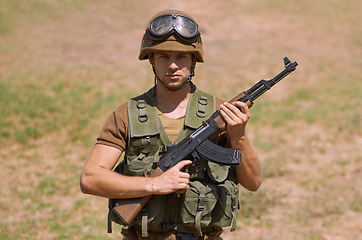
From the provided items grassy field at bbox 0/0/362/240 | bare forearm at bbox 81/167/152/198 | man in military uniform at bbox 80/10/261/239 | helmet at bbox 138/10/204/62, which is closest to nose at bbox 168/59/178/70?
man in military uniform at bbox 80/10/261/239

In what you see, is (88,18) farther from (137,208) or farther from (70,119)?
(137,208)

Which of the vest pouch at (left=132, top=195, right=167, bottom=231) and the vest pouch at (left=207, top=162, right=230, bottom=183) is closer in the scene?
the vest pouch at (left=132, top=195, right=167, bottom=231)

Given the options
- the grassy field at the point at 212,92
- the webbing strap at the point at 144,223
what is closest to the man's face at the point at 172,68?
the webbing strap at the point at 144,223

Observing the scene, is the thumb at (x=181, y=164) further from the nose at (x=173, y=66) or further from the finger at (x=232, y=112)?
the nose at (x=173, y=66)

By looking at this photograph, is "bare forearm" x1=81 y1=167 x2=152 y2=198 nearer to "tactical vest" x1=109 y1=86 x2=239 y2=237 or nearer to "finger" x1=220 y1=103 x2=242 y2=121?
"tactical vest" x1=109 y1=86 x2=239 y2=237

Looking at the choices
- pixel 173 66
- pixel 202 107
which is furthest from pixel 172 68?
pixel 202 107

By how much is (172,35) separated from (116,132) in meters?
0.88

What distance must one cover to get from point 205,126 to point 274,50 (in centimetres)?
1417

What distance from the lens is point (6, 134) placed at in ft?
39.4

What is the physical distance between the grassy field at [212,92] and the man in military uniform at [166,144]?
4.19 m

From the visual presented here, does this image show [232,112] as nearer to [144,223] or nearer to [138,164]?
[138,164]

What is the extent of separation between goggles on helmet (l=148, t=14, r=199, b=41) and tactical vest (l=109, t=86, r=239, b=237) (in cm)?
53

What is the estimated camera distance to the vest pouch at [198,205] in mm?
3752

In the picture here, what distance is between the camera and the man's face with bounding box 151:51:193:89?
12.5 ft
